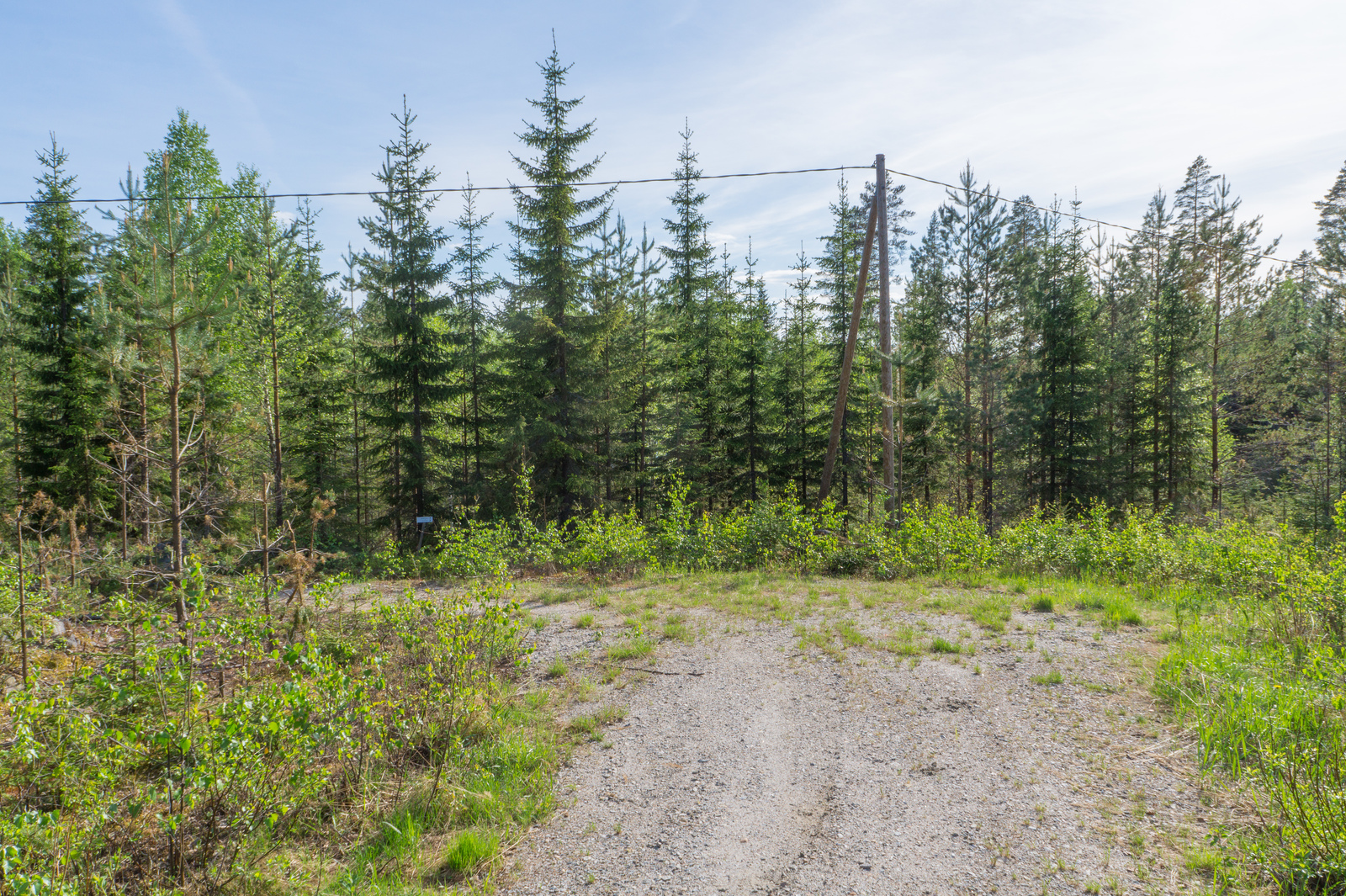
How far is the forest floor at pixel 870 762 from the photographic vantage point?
3348 millimetres

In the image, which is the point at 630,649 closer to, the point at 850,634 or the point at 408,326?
the point at 850,634

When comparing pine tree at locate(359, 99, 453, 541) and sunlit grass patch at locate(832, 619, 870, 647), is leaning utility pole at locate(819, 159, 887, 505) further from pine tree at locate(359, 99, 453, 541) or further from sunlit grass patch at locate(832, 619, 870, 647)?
pine tree at locate(359, 99, 453, 541)

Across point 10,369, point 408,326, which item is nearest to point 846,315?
point 408,326

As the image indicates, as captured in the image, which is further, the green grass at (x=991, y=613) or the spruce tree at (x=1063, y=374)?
the spruce tree at (x=1063, y=374)

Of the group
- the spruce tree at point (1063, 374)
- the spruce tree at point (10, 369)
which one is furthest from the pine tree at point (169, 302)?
the spruce tree at point (1063, 374)

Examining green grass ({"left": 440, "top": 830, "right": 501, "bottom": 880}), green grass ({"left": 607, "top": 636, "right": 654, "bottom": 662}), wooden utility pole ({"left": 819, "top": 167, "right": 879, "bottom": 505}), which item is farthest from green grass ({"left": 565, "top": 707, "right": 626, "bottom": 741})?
wooden utility pole ({"left": 819, "top": 167, "right": 879, "bottom": 505})

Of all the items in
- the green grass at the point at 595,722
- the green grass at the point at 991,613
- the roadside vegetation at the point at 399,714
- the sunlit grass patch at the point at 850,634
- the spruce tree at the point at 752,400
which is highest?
the spruce tree at the point at 752,400

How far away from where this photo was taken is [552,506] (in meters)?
17.0

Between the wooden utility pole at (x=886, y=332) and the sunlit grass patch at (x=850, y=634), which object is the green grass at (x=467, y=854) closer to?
the sunlit grass patch at (x=850, y=634)

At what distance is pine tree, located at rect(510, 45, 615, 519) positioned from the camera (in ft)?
53.5

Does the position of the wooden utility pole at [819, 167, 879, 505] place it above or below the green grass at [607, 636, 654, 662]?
above

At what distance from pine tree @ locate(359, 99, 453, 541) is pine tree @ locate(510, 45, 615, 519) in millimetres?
2446

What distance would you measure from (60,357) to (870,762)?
55.3 ft

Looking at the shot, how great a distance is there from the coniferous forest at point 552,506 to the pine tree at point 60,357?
3.1 inches
